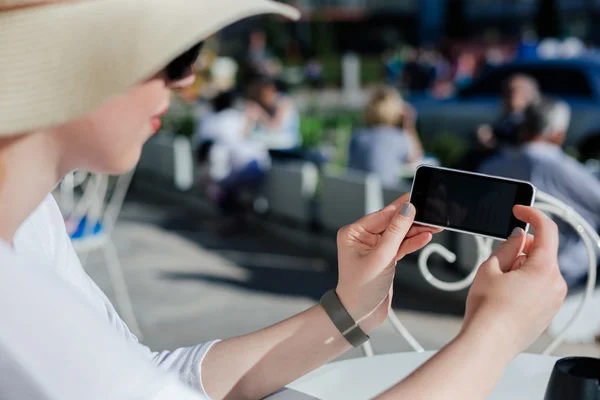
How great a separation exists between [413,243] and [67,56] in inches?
28.0

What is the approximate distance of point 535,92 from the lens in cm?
637

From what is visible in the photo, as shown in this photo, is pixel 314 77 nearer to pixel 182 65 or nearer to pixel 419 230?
pixel 419 230

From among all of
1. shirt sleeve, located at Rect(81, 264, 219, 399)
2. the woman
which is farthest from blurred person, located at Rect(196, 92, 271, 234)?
the woman

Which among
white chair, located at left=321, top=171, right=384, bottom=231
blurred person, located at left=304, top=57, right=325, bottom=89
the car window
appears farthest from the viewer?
blurred person, located at left=304, top=57, right=325, bottom=89

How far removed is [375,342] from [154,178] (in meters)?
6.24

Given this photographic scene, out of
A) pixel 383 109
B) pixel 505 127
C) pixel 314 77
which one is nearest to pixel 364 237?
pixel 383 109

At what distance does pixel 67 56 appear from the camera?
81 cm

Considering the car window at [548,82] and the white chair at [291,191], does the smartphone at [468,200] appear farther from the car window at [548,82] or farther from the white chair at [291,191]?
the car window at [548,82]

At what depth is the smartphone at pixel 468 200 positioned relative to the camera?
1.28 m

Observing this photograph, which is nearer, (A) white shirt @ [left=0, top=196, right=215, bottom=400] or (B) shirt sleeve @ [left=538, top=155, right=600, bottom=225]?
(A) white shirt @ [left=0, top=196, right=215, bottom=400]

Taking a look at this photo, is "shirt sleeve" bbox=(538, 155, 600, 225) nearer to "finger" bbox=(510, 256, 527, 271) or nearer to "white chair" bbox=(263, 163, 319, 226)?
"white chair" bbox=(263, 163, 319, 226)

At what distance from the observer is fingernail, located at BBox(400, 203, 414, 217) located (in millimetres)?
1259

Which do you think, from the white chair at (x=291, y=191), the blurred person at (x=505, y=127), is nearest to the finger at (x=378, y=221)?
the blurred person at (x=505, y=127)

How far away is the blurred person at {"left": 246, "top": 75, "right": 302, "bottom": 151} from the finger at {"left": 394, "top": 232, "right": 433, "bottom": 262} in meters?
6.19
